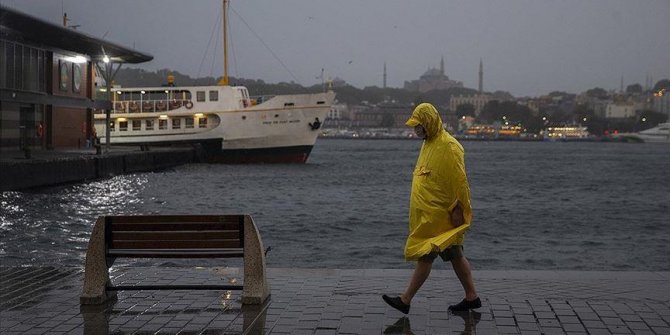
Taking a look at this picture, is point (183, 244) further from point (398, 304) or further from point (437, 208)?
point (437, 208)

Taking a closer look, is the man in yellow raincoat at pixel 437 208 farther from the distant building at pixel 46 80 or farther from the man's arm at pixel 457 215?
the distant building at pixel 46 80

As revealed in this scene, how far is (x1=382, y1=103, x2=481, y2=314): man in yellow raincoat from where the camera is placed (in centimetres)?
698

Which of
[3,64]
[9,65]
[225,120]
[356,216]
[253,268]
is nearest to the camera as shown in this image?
[253,268]

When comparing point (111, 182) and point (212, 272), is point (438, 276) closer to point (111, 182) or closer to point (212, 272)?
point (212, 272)

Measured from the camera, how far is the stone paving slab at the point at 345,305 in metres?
6.47

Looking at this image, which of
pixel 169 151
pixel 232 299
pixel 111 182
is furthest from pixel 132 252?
pixel 169 151

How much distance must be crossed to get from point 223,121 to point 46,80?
14.3 meters

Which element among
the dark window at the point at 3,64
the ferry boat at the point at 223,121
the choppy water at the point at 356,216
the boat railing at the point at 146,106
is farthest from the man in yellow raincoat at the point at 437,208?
the boat railing at the point at 146,106

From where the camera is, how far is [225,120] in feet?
189

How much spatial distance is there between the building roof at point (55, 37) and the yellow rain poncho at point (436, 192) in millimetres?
29722

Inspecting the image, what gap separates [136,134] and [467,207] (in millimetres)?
54623

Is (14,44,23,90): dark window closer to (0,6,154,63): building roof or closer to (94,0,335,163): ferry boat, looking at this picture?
(0,6,154,63): building roof

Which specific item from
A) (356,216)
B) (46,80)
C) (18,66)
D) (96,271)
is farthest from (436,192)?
(46,80)

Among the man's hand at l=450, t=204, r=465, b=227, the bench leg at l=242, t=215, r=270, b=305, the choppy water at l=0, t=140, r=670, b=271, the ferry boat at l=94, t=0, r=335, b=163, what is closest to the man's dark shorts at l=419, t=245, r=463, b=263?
the man's hand at l=450, t=204, r=465, b=227
